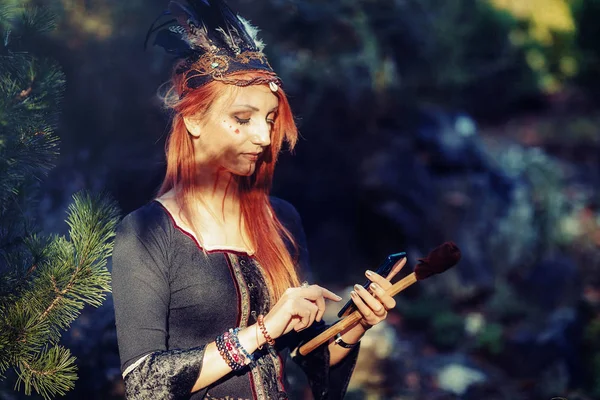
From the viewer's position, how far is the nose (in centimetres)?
200

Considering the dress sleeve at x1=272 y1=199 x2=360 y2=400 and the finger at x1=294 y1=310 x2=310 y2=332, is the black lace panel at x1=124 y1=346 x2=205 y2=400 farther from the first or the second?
the dress sleeve at x1=272 y1=199 x2=360 y2=400

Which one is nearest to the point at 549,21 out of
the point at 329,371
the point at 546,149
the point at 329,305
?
the point at 546,149

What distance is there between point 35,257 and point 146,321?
37 cm

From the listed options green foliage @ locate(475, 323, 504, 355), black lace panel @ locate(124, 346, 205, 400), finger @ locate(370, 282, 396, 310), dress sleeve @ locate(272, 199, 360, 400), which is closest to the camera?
black lace panel @ locate(124, 346, 205, 400)

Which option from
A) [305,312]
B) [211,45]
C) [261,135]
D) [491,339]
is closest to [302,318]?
[305,312]

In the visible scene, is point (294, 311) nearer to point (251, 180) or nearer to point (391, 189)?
point (251, 180)

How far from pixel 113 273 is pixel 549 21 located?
10.4 meters

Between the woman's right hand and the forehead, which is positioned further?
the forehead

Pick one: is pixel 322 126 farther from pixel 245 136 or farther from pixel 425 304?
pixel 245 136

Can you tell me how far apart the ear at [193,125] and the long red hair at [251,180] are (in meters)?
0.02

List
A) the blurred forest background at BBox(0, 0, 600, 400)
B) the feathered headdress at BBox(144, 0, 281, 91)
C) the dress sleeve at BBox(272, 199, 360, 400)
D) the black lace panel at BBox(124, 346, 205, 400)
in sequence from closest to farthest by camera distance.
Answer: the black lace panel at BBox(124, 346, 205, 400)
the feathered headdress at BBox(144, 0, 281, 91)
the dress sleeve at BBox(272, 199, 360, 400)
the blurred forest background at BBox(0, 0, 600, 400)

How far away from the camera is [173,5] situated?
81.3 inches

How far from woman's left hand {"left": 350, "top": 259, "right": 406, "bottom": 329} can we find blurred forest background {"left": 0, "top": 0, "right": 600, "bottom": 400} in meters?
1.60

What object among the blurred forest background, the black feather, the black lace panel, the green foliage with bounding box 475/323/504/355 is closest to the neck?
the black feather
